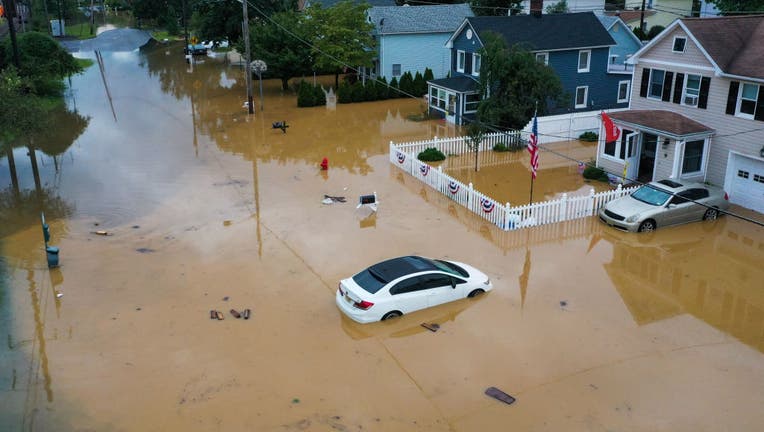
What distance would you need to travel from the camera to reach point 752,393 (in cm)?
1284

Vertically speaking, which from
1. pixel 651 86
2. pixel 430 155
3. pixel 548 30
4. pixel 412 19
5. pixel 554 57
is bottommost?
pixel 430 155

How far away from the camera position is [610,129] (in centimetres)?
2662

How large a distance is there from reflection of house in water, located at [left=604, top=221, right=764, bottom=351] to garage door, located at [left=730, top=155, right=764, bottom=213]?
2782mm

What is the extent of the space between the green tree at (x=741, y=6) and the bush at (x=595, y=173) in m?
28.4

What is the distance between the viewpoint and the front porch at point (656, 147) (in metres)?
24.9

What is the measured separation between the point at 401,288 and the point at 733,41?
61.7 feet

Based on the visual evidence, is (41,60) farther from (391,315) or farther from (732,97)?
(732,97)

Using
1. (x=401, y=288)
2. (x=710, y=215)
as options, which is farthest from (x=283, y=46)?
(x=401, y=288)

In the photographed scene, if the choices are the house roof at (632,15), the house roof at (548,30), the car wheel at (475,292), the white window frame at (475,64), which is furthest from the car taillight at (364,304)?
the house roof at (632,15)

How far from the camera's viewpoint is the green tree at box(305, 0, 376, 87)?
45062mm

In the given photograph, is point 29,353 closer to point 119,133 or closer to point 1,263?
point 1,263

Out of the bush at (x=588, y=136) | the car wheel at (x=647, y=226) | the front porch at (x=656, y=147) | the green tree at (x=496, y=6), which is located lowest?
the car wheel at (x=647, y=226)

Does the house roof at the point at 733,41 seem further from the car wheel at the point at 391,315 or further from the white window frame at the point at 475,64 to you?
the car wheel at the point at 391,315

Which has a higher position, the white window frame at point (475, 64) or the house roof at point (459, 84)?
the white window frame at point (475, 64)
